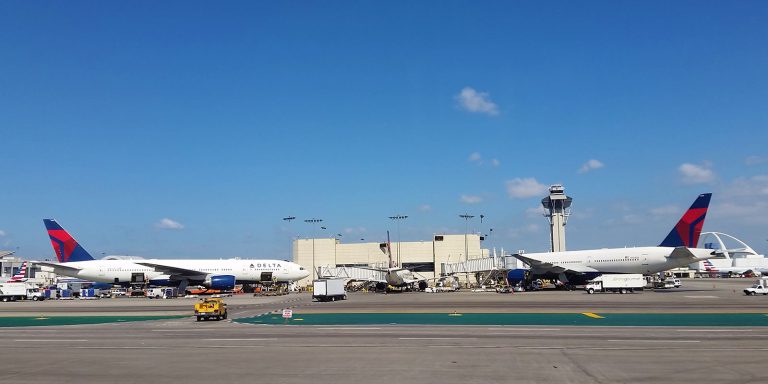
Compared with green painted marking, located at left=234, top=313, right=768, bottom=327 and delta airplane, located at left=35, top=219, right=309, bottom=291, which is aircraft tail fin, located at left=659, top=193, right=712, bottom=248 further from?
delta airplane, located at left=35, top=219, right=309, bottom=291

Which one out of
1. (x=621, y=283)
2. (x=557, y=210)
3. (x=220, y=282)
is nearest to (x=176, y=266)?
(x=220, y=282)

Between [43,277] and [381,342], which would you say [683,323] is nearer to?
[381,342]

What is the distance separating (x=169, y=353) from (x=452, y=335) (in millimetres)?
13943

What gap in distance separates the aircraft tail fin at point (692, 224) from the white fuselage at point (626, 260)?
5.93ft

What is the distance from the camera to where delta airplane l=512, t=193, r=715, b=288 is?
271 ft

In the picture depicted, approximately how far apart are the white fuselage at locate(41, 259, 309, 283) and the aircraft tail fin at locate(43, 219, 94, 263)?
2.27 meters

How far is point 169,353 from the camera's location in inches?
983

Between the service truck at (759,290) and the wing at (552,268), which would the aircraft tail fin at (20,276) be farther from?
the service truck at (759,290)

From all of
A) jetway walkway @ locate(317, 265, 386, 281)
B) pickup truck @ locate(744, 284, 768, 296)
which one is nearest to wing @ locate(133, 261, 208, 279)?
jetway walkway @ locate(317, 265, 386, 281)

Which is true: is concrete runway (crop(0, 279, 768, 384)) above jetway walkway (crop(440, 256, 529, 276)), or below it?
below

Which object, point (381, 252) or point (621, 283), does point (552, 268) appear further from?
point (381, 252)

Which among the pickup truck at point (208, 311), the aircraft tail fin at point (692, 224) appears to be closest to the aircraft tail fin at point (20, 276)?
the pickup truck at point (208, 311)

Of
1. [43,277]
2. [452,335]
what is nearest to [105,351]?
[452,335]

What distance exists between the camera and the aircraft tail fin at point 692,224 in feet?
271
